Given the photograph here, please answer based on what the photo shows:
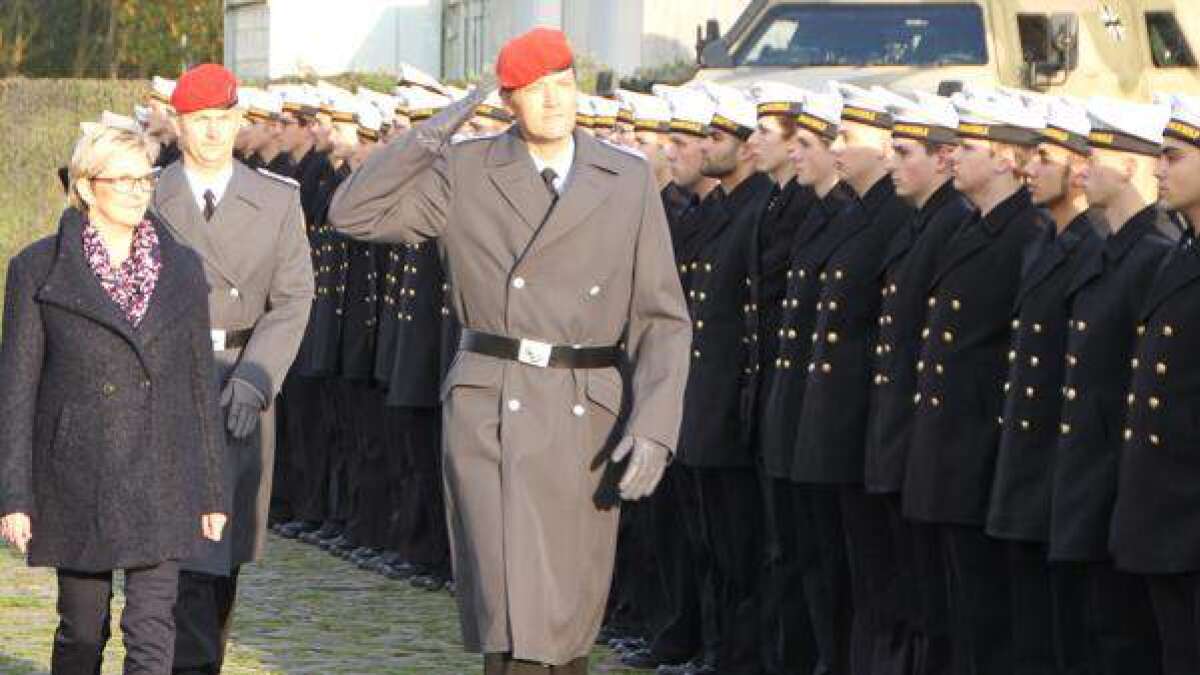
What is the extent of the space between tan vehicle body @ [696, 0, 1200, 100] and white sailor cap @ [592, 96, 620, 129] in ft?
18.7

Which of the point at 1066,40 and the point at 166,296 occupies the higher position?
the point at 1066,40

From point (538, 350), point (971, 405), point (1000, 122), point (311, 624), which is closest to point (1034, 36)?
point (311, 624)

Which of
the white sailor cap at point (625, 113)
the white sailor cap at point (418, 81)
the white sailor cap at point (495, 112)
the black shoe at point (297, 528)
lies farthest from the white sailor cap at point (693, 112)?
the black shoe at point (297, 528)

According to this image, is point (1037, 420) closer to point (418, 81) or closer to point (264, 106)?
point (418, 81)

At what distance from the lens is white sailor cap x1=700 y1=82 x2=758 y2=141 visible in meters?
11.8

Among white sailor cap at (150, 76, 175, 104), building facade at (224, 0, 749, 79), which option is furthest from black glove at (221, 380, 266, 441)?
building facade at (224, 0, 749, 79)

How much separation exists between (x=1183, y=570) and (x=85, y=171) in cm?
304

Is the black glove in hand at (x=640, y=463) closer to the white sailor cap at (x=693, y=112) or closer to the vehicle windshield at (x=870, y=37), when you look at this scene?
the white sailor cap at (x=693, y=112)

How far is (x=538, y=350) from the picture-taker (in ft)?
28.5

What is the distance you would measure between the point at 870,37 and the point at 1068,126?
37.2ft

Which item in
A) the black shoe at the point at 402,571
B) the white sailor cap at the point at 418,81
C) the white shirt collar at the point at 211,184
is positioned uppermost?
the white sailor cap at the point at 418,81

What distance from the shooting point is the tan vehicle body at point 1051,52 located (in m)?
20.4

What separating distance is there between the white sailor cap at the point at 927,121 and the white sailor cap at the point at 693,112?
1.63 metres

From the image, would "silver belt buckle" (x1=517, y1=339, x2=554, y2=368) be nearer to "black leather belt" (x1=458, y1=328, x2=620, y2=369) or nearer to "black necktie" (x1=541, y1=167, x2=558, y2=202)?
"black leather belt" (x1=458, y1=328, x2=620, y2=369)
